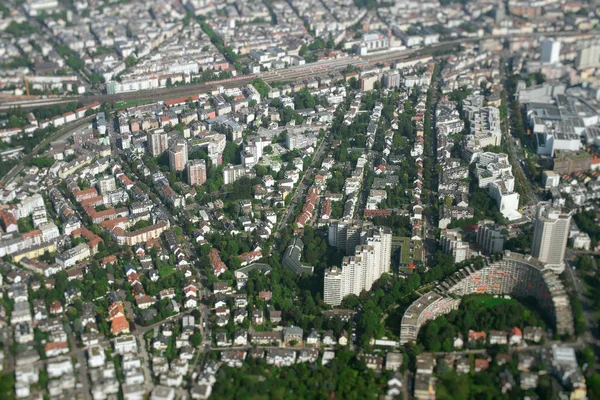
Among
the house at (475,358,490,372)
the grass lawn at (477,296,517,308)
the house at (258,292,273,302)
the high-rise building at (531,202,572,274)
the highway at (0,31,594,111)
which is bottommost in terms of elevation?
the highway at (0,31,594,111)

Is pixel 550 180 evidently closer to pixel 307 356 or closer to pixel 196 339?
pixel 307 356

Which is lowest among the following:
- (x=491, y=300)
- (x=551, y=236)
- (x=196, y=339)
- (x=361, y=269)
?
(x=491, y=300)

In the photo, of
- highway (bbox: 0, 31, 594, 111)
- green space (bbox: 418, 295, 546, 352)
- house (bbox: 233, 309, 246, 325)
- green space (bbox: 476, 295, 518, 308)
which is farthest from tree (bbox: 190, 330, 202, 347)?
highway (bbox: 0, 31, 594, 111)

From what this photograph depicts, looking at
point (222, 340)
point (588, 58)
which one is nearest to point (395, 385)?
point (222, 340)

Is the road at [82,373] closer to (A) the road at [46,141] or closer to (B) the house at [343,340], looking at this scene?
(B) the house at [343,340]

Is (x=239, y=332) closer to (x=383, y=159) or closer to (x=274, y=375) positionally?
(x=274, y=375)

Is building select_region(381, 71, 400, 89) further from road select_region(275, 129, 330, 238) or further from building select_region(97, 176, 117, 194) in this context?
building select_region(97, 176, 117, 194)
